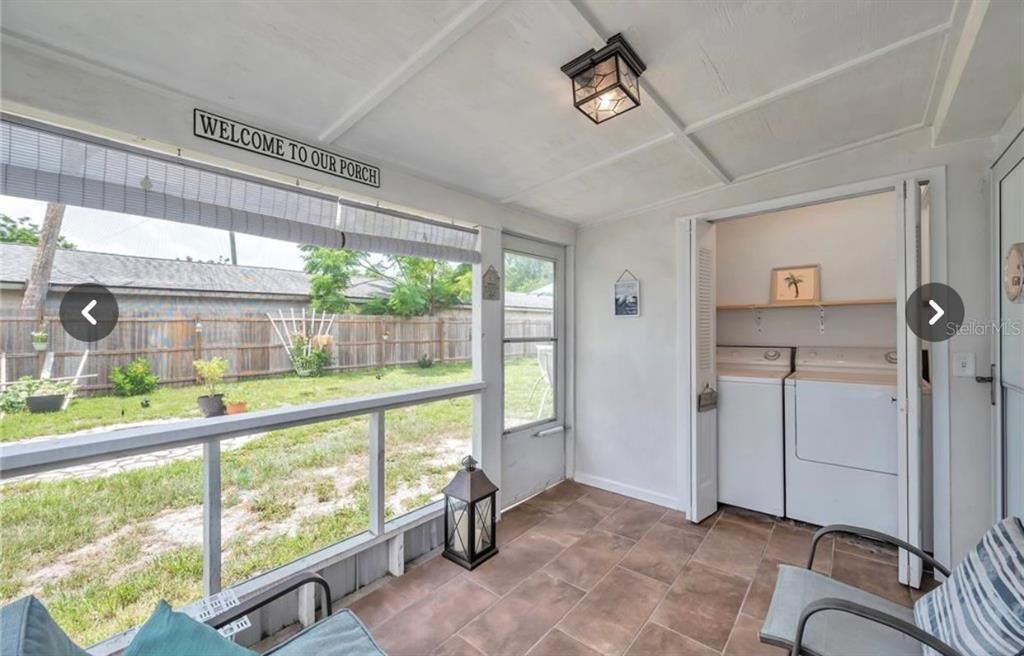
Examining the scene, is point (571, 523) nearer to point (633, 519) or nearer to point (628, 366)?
point (633, 519)

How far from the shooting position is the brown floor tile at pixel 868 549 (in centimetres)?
241

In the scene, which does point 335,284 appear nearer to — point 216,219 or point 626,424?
point 216,219

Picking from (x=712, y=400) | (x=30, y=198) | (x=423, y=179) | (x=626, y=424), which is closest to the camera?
(x=30, y=198)

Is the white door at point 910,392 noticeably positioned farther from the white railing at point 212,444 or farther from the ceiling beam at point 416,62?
the white railing at point 212,444

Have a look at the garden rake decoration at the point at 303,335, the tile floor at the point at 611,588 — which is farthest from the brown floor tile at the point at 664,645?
the garden rake decoration at the point at 303,335

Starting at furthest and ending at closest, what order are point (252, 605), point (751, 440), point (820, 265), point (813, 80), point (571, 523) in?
point (820, 265)
point (751, 440)
point (571, 523)
point (813, 80)
point (252, 605)

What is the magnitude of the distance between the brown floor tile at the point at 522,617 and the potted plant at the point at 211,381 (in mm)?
1463

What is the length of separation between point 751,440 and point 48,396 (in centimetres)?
375

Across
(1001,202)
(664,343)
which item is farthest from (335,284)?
(1001,202)

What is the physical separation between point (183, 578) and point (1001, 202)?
12.8ft

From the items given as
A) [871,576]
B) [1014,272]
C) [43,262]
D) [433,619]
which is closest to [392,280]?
[43,262]

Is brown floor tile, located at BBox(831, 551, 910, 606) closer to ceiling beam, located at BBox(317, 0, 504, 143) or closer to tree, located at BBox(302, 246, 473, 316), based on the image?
tree, located at BBox(302, 246, 473, 316)

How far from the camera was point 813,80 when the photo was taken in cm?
163

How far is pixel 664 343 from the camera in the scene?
3.12 m
